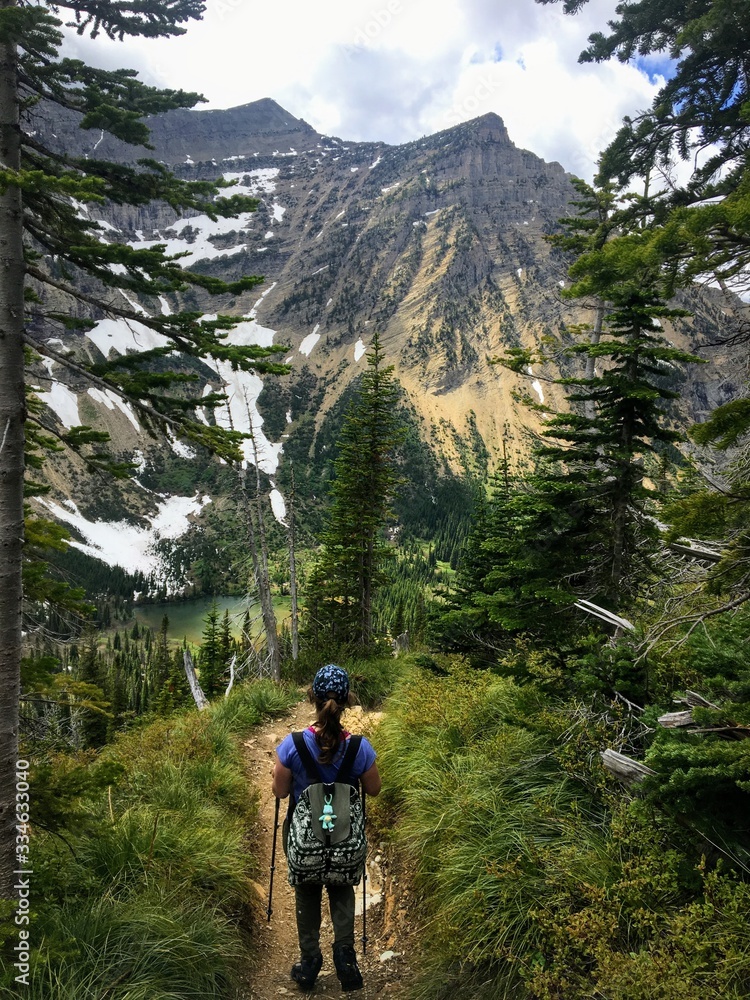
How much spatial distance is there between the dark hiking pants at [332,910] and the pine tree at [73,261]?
2104 millimetres

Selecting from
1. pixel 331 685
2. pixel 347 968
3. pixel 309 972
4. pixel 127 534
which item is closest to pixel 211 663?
pixel 309 972

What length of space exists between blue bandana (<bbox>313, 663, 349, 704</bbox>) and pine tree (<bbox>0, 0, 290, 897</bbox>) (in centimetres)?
191

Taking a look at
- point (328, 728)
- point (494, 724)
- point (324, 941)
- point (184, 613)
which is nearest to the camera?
point (328, 728)

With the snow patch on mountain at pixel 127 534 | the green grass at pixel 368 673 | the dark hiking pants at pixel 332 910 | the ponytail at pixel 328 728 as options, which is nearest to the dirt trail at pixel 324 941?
the dark hiking pants at pixel 332 910

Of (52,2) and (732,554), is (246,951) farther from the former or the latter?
(52,2)

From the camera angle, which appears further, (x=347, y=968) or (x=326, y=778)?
(x=347, y=968)

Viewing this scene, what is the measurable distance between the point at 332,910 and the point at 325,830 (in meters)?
0.87

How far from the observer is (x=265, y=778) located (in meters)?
8.29

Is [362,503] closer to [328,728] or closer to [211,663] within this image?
[328,728]

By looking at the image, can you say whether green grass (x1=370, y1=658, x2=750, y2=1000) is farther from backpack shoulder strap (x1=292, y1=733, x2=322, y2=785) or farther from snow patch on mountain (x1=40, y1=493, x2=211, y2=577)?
snow patch on mountain (x1=40, y1=493, x2=211, y2=577)

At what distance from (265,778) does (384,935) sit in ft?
12.4

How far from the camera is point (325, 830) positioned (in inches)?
146

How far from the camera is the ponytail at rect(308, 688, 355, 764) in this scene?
Answer: 3740mm

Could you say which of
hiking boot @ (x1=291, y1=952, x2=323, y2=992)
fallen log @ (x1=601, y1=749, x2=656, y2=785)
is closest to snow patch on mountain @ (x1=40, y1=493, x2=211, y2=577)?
hiking boot @ (x1=291, y1=952, x2=323, y2=992)
